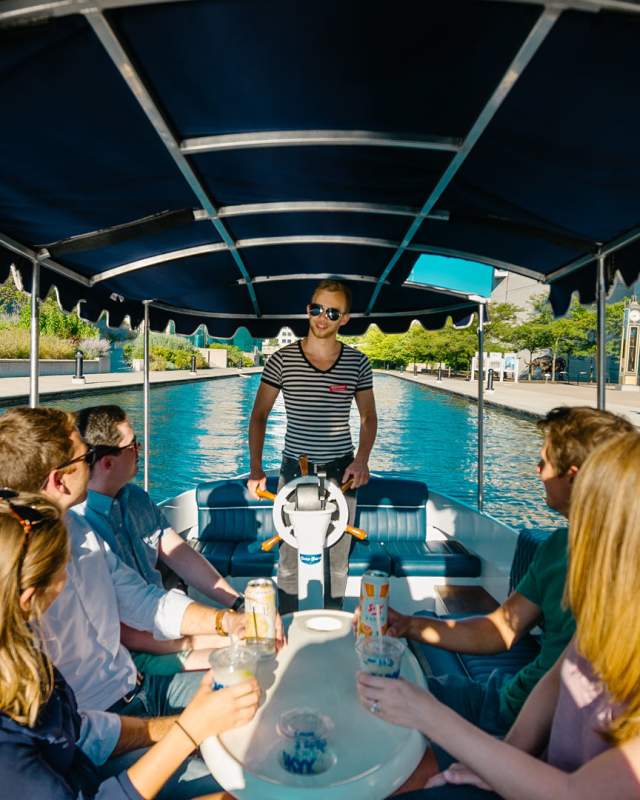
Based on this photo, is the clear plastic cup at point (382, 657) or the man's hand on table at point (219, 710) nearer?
the man's hand on table at point (219, 710)

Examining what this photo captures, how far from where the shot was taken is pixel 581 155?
1698mm

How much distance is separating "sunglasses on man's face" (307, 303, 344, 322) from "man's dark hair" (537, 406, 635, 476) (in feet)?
3.56

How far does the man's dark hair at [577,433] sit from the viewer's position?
1.36 metres

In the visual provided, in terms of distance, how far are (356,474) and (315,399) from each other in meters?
0.39

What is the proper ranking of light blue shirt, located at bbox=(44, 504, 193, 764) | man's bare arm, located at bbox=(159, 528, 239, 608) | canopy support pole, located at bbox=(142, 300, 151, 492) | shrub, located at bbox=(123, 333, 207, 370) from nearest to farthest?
light blue shirt, located at bbox=(44, 504, 193, 764) < man's bare arm, located at bbox=(159, 528, 239, 608) < canopy support pole, located at bbox=(142, 300, 151, 492) < shrub, located at bbox=(123, 333, 207, 370)

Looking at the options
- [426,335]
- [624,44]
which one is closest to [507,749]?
[624,44]

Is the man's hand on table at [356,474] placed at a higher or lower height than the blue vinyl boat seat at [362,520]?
higher

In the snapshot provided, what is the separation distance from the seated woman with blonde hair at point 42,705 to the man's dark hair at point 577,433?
883mm

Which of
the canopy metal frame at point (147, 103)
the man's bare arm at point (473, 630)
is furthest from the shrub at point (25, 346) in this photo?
the man's bare arm at point (473, 630)

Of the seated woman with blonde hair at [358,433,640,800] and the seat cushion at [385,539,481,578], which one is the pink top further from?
the seat cushion at [385,539,481,578]

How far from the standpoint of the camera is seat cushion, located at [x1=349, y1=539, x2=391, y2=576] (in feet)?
11.4

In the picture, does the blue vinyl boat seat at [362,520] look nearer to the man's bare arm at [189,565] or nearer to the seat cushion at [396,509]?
the seat cushion at [396,509]

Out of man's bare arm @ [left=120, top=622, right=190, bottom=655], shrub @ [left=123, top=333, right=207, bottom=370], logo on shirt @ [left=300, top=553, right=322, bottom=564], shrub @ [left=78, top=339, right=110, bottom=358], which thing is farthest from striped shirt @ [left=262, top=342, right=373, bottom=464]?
shrub @ [left=123, top=333, right=207, bottom=370]

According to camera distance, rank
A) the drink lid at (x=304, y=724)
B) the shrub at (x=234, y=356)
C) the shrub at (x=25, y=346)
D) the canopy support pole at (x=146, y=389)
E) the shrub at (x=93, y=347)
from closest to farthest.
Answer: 1. the drink lid at (x=304, y=724)
2. the canopy support pole at (x=146, y=389)
3. the shrub at (x=25, y=346)
4. the shrub at (x=93, y=347)
5. the shrub at (x=234, y=356)
